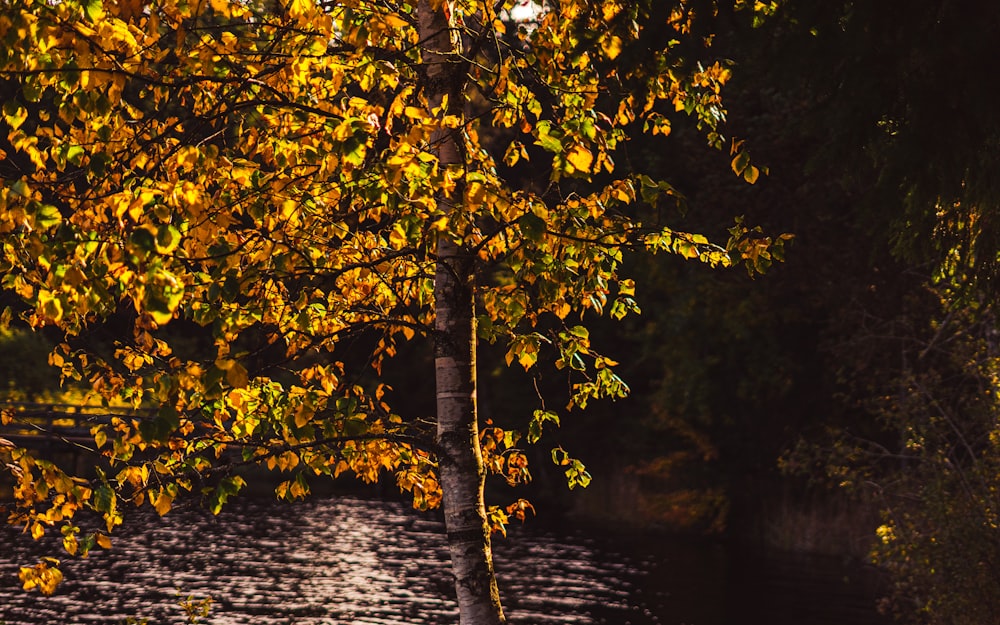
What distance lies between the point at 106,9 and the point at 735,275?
27.4 meters

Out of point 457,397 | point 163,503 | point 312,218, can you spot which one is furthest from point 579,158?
point 163,503

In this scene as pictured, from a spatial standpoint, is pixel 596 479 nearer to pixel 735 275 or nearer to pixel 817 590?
pixel 735 275

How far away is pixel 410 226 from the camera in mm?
6113

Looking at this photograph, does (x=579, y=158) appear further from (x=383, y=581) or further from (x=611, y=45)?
(x=383, y=581)

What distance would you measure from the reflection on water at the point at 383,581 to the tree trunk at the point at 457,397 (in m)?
15.0

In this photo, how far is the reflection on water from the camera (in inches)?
881

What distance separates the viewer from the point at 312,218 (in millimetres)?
7000

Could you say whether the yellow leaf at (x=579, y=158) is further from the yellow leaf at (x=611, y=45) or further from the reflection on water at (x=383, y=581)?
the reflection on water at (x=383, y=581)

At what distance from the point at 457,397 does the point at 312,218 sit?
1.48 metres

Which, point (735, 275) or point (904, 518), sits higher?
point (735, 275)

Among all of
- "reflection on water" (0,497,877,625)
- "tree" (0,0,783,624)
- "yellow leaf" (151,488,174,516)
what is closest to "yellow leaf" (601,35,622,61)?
"tree" (0,0,783,624)

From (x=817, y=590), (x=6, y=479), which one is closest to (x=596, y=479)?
(x=817, y=590)

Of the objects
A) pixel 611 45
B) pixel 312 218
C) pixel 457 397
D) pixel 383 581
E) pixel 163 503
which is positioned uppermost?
pixel 611 45

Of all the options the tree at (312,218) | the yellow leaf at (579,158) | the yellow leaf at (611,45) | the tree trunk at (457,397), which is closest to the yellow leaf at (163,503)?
the tree at (312,218)
